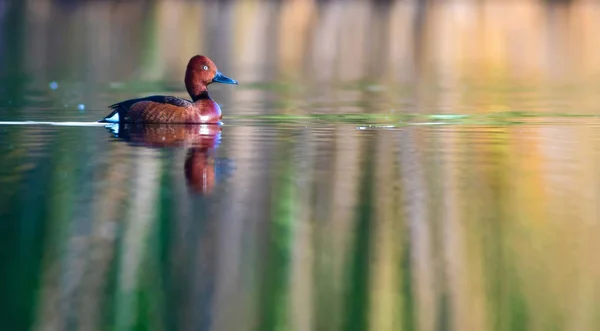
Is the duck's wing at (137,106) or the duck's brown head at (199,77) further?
the duck's brown head at (199,77)

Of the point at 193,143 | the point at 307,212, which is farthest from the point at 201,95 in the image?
the point at 307,212

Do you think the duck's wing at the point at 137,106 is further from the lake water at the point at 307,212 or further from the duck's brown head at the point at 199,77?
the duck's brown head at the point at 199,77

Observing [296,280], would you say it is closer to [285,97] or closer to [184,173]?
[184,173]

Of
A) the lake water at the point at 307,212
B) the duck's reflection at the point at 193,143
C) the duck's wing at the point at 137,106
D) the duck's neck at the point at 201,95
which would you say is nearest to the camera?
the lake water at the point at 307,212

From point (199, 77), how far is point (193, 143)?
2.47 metres

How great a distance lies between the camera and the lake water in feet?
17.0

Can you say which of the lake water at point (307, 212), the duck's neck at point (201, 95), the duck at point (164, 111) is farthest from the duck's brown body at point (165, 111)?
the duck's neck at point (201, 95)

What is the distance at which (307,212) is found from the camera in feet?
22.4

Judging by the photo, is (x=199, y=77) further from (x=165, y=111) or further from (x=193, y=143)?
(x=193, y=143)

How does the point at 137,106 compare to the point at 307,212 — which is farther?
the point at 137,106

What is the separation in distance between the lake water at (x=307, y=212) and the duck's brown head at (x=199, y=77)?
0.55m

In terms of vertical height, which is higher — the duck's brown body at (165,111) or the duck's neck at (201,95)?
the duck's neck at (201,95)

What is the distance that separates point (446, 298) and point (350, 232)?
1060mm

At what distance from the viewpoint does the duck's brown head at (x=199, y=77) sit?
40.9ft
